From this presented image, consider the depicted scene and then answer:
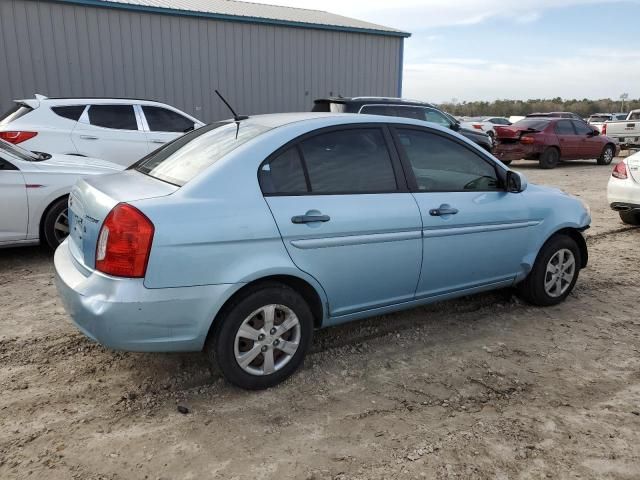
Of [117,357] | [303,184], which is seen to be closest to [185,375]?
[117,357]

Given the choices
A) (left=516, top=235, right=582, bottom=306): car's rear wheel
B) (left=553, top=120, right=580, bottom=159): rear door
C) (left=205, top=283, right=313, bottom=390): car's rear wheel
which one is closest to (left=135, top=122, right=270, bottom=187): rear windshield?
(left=205, top=283, right=313, bottom=390): car's rear wheel

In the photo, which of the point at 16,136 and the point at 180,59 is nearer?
the point at 16,136

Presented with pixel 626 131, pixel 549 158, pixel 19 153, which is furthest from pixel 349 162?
pixel 626 131

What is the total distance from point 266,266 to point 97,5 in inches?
486

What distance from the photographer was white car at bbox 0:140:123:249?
17.4 feet

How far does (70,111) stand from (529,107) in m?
69.6

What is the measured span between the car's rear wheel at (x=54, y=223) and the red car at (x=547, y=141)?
12.4m

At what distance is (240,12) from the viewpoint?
15.4 m

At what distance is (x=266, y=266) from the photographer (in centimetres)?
295

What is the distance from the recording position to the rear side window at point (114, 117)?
8.61 meters

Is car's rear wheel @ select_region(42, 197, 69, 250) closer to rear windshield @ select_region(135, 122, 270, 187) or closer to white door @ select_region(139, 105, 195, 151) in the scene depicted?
rear windshield @ select_region(135, 122, 270, 187)

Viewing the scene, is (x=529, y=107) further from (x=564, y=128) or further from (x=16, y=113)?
(x=16, y=113)

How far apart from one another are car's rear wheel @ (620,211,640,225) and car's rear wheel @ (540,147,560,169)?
7915 millimetres

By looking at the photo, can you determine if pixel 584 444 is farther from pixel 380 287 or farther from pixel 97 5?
pixel 97 5
